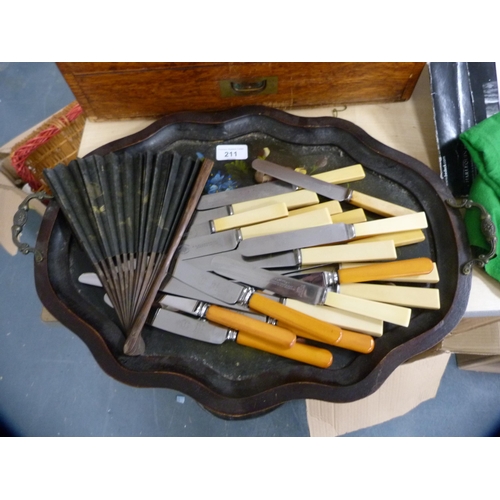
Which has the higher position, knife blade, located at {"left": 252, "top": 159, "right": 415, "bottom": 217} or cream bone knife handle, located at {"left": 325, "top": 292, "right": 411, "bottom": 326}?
knife blade, located at {"left": 252, "top": 159, "right": 415, "bottom": 217}

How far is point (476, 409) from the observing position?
1.26 metres

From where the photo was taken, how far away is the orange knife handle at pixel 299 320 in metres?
0.74

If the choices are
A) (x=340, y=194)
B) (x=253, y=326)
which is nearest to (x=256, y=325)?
(x=253, y=326)

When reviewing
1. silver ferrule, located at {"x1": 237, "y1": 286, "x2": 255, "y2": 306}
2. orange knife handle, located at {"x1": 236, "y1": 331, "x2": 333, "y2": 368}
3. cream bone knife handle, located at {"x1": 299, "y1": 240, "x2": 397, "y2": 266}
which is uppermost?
cream bone knife handle, located at {"x1": 299, "y1": 240, "x2": 397, "y2": 266}

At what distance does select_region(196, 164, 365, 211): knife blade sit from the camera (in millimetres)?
850

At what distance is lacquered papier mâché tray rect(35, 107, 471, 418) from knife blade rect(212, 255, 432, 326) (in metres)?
0.06

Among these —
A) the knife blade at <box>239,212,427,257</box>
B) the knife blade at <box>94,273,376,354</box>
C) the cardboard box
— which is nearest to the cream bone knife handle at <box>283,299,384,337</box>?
the knife blade at <box>94,273,376,354</box>

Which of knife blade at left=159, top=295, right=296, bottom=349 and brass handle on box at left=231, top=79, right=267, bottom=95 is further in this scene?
brass handle on box at left=231, top=79, right=267, bottom=95

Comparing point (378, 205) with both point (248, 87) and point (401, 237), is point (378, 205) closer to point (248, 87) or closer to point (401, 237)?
point (401, 237)

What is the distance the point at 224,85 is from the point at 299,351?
2.01 ft

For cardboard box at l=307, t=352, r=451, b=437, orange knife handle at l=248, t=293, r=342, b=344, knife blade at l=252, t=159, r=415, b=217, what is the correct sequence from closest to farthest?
orange knife handle at l=248, t=293, r=342, b=344 < knife blade at l=252, t=159, r=415, b=217 < cardboard box at l=307, t=352, r=451, b=437

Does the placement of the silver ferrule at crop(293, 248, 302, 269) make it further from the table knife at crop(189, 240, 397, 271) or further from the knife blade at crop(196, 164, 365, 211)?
the knife blade at crop(196, 164, 365, 211)

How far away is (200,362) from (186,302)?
0.13 meters

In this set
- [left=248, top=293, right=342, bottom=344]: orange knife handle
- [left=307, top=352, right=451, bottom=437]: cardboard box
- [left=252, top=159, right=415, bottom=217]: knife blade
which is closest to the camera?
[left=248, top=293, right=342, bottom=344]: orange knife handle
